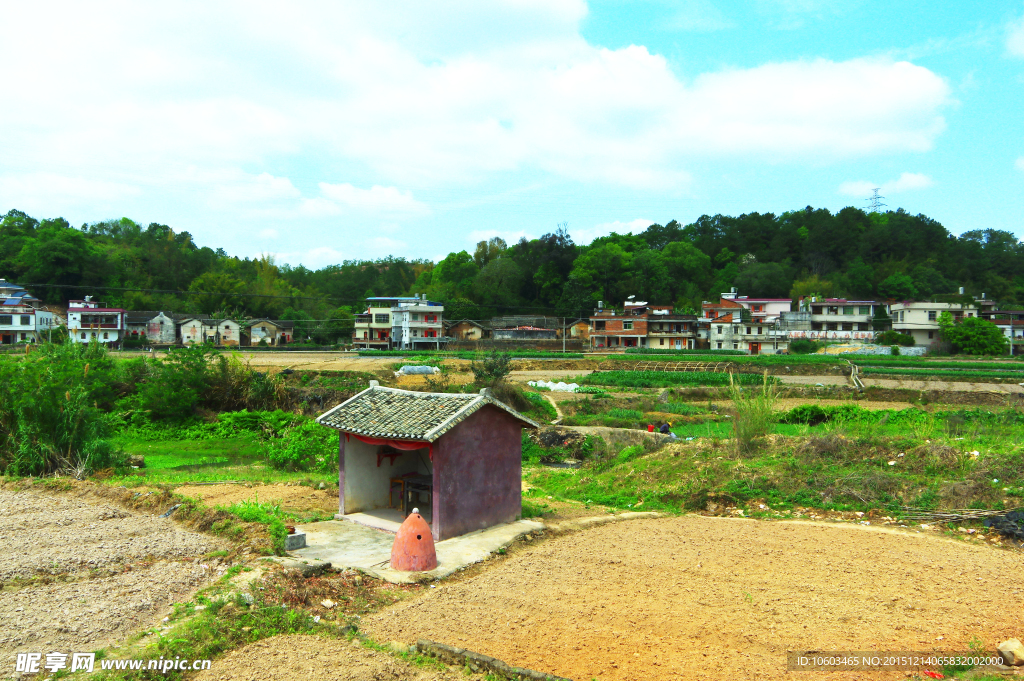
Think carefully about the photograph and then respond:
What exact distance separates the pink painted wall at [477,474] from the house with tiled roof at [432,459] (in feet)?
0.06

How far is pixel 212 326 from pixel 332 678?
7411 cm

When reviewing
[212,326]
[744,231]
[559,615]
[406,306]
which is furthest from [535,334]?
[559,615]

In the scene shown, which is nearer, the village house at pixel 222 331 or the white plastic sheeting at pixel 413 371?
the white plastic sheeting at pixel 413 371

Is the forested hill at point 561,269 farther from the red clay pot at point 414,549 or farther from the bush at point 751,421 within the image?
the red clay pot at point 414,549

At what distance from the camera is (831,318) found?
74.6 meters

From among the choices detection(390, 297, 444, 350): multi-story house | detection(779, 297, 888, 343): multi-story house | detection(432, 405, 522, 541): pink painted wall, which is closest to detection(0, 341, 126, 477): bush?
detection(432, 405, 522, 541): pink painted wall

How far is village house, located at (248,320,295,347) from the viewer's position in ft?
250

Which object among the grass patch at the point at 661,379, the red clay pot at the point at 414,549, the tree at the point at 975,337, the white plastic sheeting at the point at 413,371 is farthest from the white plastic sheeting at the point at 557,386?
the tree at the point at 975,337

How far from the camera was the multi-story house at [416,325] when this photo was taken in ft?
249

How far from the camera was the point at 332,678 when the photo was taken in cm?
613

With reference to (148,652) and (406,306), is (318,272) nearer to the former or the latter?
(406,306)

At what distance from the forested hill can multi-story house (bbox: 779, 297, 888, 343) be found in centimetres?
1237

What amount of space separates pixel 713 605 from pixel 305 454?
606 inches

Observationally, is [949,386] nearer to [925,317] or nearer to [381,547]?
[925,317]
